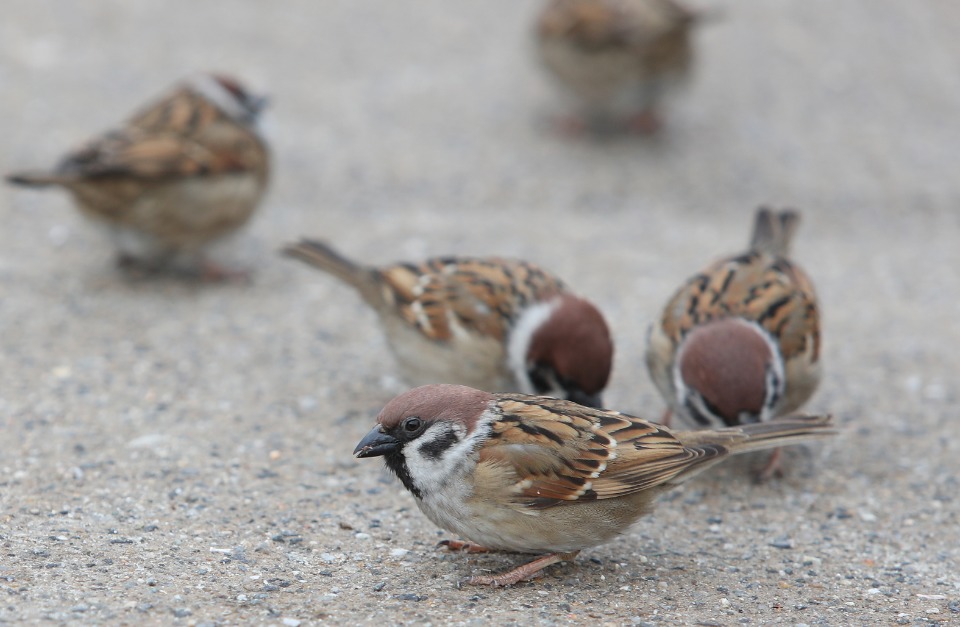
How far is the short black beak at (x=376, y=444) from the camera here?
3.64 metres

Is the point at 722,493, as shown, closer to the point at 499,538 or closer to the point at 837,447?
the point at 837,447

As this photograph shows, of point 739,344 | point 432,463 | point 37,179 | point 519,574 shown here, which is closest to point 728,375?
point 739,344

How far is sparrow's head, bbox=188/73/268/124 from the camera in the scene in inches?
261

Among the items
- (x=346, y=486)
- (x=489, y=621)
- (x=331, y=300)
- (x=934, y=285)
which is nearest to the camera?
(x=489, y=621)

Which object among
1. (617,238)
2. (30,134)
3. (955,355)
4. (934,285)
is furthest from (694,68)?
(30,134)

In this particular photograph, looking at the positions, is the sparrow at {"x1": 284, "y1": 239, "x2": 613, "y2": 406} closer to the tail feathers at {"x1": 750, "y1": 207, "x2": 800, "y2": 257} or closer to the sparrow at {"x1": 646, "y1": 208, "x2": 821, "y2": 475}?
the sparrow at {"x1": 646, "y1": 208, "x2": 821, "y2": 475}

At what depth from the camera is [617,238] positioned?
7430mm

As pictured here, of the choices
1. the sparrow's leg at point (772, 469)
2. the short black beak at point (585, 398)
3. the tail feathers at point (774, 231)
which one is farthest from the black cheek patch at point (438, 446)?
the tail feathers at point (774, 231)

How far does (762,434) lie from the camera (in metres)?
4.15

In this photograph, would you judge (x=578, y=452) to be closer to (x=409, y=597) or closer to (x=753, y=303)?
(x=409, y=597)

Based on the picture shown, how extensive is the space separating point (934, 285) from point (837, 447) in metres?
2.29

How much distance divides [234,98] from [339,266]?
5.36ft

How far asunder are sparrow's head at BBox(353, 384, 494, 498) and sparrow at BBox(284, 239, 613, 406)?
939 millimetres

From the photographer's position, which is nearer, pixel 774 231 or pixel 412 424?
pixel 412 424
